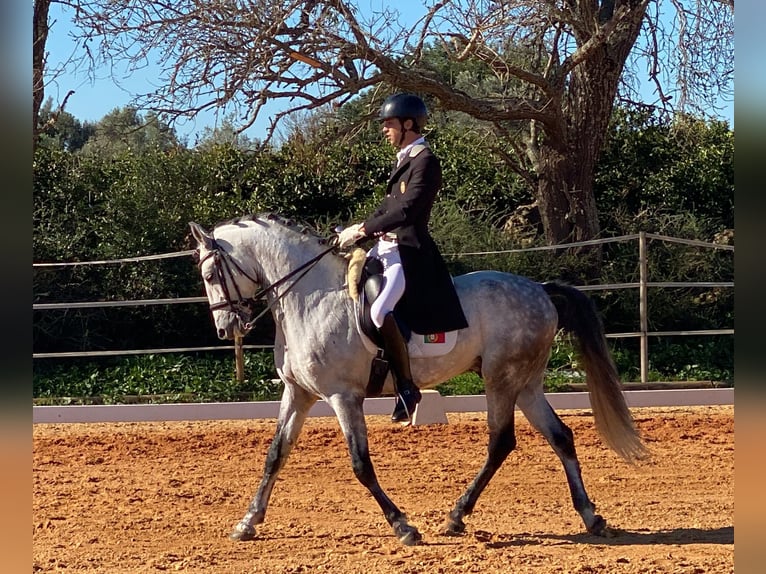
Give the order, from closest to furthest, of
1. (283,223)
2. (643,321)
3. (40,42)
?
(283,223) < (643,321) < (40,42)

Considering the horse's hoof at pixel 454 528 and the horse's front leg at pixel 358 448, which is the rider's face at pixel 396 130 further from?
the horse's hoof at pixel 454 528

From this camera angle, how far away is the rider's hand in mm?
4969

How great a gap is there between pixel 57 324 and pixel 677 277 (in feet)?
26.5

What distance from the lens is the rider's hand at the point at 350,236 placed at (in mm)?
4969

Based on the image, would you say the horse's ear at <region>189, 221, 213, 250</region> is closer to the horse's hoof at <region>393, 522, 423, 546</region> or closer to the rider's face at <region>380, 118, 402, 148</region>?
the rider's face at <region>380, 118, 402, 148</region>

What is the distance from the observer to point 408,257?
4.96 metres

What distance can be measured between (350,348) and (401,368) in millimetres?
295

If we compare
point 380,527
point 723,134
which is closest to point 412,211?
point 380,527

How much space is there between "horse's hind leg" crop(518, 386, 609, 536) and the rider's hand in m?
1.34

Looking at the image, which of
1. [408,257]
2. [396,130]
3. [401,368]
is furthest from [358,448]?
[396,130]

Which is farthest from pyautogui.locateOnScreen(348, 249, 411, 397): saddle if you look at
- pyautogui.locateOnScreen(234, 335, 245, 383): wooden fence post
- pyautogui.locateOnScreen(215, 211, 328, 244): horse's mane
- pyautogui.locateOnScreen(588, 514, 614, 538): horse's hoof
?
pyautogui.locateOnScreen(234, 335, 245, 383): wooden fence post

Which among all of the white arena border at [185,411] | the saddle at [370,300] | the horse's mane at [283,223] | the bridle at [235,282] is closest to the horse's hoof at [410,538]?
Answer: the saddle at [370,300]

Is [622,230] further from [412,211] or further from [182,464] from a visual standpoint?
[412,211]

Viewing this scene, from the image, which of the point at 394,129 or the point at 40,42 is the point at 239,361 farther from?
the point at 394,129
